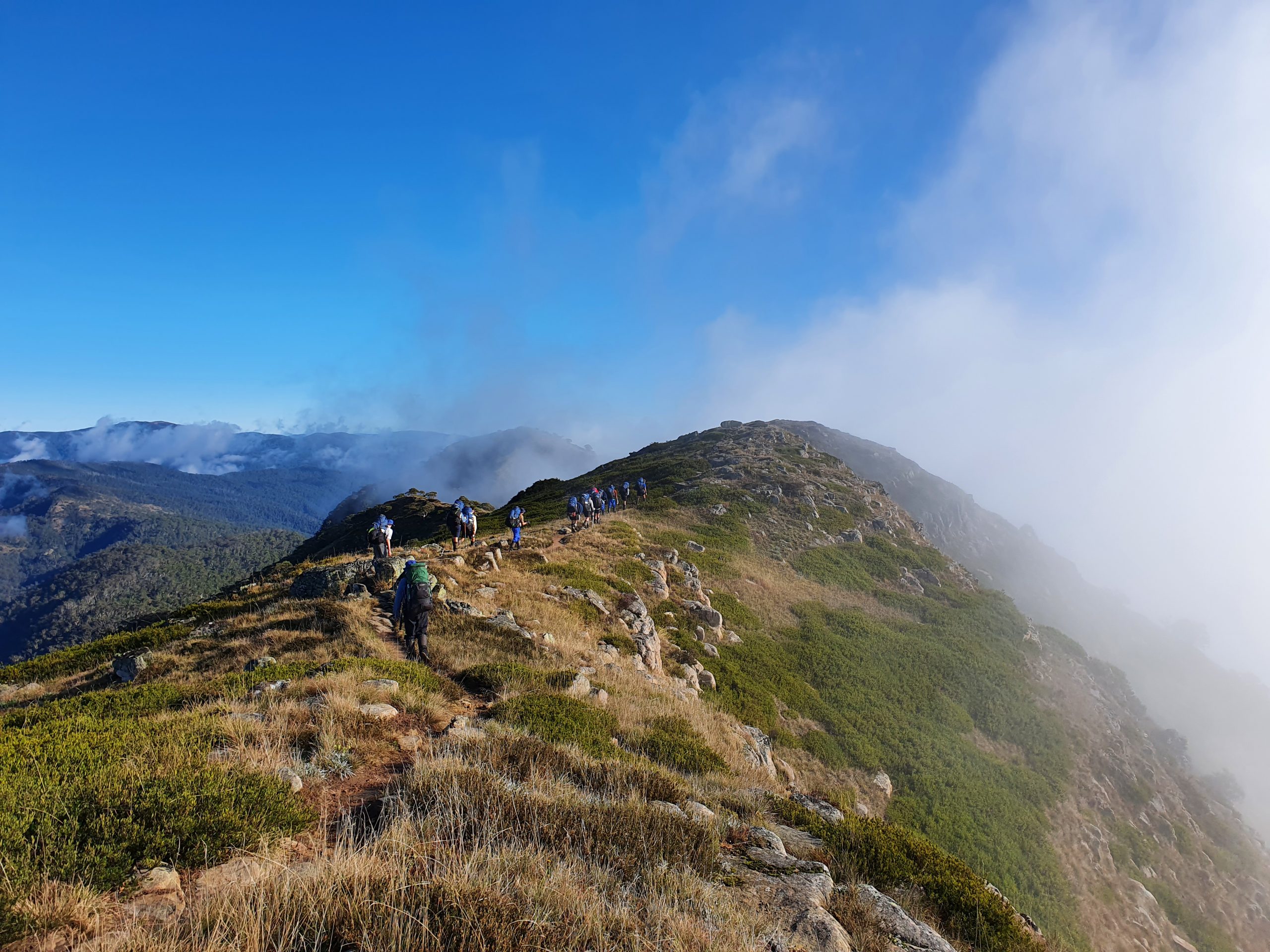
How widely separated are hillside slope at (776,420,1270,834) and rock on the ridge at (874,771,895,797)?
97966mm

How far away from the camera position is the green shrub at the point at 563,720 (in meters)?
10.1

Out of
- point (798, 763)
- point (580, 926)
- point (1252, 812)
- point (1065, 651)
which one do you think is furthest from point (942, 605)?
point (1252, 812)

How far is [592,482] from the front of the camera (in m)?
69.8

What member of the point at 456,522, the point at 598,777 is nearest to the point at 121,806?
the point at 598,777

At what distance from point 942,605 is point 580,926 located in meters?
47.8

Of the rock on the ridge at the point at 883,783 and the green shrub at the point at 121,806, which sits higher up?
the green shrub at the point at 121,806

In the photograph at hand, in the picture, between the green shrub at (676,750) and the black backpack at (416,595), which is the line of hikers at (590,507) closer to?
the black backpack at (416,595)

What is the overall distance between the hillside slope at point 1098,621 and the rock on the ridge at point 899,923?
373 feet

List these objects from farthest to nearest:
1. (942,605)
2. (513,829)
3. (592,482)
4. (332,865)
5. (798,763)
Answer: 1. (592,482)
2. (942,605)
3. (798,763)
4. (513,829)
5. (332,865)

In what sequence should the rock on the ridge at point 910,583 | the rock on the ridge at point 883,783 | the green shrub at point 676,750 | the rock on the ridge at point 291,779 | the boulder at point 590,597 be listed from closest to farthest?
the rock on the ridge at point 291,779, the green shrub at point 676,750, the rock on the ridge at point 883,783, the boulder at point 590,597, the rock on the ridge at point 910,583

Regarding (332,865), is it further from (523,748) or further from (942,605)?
(942,605)

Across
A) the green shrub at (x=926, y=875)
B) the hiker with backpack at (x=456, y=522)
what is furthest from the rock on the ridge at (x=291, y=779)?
the hiker with backpack at (x=456, y=522)

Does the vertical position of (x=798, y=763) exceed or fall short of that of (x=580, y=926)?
it falls short

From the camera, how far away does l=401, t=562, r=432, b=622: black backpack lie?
13.9 metres
